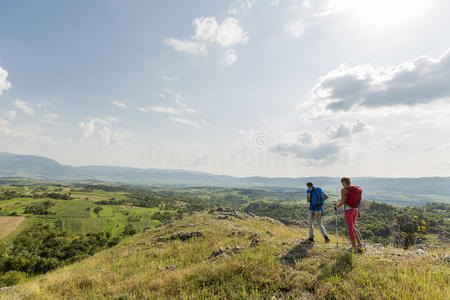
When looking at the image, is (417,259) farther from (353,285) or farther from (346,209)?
(353,285)

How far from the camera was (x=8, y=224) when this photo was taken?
107 meters

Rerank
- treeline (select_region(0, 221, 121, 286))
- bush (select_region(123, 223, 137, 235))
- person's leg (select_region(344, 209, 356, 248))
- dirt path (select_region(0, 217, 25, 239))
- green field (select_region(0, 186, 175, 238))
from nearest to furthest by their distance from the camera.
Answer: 1. person's leg (select_region(344, 209, 356, 248))
2. treeline (select_region(0, 221, 121, 286))
3. dirt path (select_region(0, 217, 25, 239))
4. bush (select_region(123, 223, 137, 235))
5. green field (select_region(0, 186, 175, 238))

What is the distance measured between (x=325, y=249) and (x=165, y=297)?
761 cm

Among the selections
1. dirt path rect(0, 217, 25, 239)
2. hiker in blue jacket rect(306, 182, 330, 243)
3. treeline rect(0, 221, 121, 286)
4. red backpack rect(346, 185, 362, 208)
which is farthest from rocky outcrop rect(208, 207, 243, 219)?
dirt path rect(0, 217, 25, 239)

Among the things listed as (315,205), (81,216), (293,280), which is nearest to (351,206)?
(315,205)

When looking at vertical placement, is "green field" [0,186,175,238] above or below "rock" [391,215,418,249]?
below

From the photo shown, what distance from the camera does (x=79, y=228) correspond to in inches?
4545

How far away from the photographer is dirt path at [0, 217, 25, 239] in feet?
316

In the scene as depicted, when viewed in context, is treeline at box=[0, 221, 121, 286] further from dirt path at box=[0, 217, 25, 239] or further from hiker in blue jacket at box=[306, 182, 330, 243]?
hiker in blue jacket at box=[306, 182, 330, 243]

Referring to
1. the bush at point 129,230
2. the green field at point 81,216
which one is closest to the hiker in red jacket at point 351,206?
the bush at point 129,230

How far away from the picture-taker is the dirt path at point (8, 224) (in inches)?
3792

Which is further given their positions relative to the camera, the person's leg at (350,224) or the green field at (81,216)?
the green field at (81,216)

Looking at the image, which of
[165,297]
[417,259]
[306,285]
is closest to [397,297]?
[306,285]

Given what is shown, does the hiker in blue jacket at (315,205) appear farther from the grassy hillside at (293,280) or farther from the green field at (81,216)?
the green field at (81,216)
